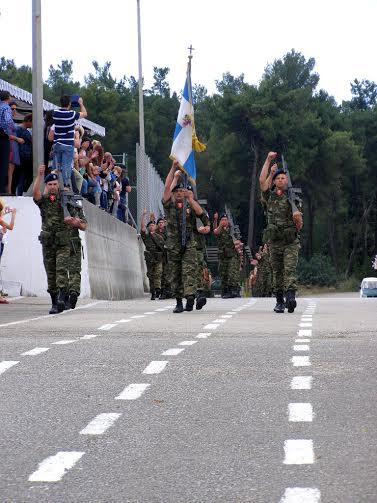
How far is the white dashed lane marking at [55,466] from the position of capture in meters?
6.26

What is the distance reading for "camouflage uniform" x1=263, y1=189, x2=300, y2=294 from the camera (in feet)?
65.2

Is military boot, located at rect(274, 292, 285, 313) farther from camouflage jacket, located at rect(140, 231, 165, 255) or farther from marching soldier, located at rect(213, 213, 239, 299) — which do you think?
marching soldier, located at rect(213, 213, 239, 299)

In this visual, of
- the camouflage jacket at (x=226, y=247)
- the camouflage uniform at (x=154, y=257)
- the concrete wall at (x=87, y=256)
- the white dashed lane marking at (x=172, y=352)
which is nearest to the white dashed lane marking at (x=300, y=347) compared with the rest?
the white dashed lane marking at (x=172, y=352)

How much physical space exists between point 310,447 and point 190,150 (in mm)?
16426

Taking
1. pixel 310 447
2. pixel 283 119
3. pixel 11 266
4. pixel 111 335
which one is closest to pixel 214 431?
pixel 310 447

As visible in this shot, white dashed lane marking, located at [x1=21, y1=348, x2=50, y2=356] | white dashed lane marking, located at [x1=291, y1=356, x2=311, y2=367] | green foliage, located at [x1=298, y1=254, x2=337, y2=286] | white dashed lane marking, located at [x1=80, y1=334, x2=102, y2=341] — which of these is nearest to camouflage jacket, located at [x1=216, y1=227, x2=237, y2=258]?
white dashed lane marking, located at [x1=80, y1=334, x2=102, y2=341]

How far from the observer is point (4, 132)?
89.8 ft

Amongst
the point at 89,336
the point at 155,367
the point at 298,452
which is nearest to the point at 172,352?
Answer: the point at 155,367

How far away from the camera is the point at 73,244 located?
1989 cm

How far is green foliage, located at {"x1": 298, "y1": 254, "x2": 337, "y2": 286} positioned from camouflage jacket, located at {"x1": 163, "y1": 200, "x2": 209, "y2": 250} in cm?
7272

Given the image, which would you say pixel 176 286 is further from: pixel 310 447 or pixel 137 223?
pixel 137 223

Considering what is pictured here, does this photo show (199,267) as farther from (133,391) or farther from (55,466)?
(55,466)

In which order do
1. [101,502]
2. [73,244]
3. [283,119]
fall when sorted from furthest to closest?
[283,119], [73,244], [101,502]

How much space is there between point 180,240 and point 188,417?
12108 mm
